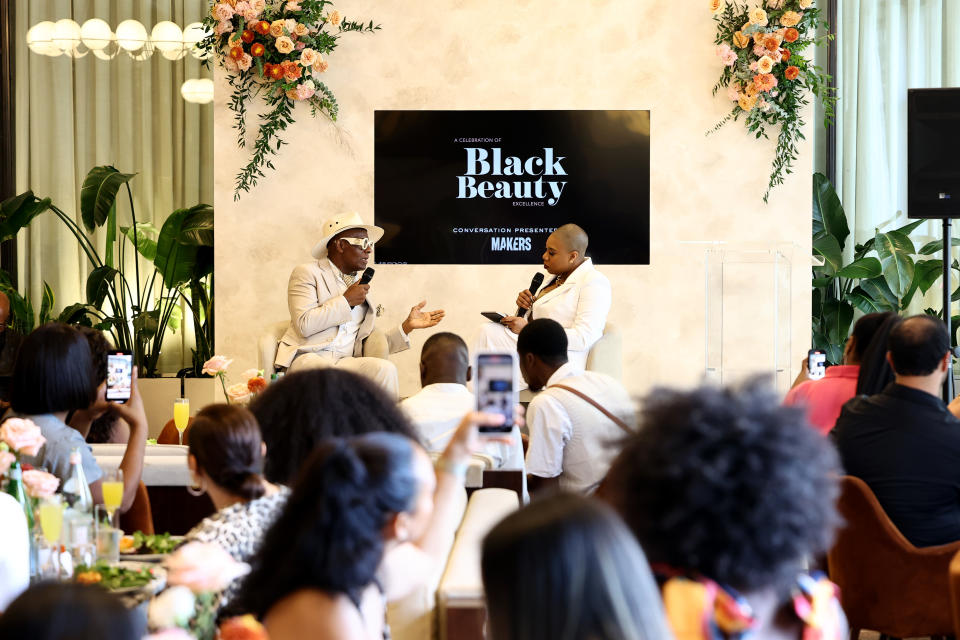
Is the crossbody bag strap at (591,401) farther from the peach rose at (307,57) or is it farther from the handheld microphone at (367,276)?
the peach rose at (307,57)

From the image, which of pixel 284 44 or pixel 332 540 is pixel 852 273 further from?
pixel 332 540

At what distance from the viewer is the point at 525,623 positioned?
113 cm

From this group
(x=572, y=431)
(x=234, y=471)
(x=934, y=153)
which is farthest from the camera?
(x=934, y=153)

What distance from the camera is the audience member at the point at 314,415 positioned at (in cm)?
253

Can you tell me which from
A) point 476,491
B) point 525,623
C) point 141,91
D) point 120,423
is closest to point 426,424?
point 476,491

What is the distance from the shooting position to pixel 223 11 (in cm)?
707

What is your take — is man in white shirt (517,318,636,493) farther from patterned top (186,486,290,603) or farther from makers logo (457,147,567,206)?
makers logo (457,147,567,206)

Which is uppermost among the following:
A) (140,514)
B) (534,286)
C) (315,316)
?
(534,286)

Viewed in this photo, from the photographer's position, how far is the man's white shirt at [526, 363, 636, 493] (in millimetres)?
4094

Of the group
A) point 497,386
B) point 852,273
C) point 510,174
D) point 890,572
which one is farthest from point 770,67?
point 497,386

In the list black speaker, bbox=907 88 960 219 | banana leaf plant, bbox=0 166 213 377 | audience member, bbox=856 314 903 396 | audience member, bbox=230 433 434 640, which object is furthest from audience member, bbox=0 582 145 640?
banana leaf plant, bbox=0 166 213 377

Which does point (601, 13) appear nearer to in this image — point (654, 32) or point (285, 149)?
point (654, 32)

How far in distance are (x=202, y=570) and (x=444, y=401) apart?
7.17 feet

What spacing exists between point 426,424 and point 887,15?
6.32 metres
